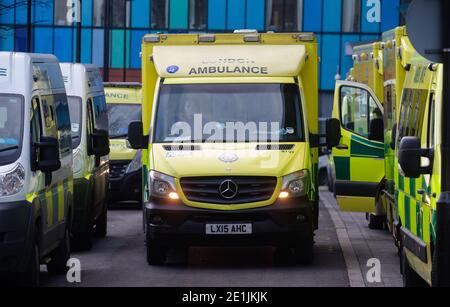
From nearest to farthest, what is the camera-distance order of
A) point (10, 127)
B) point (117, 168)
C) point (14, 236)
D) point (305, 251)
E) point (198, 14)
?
1. point (14, 236)
2. point (10, 127)
3. point (305, 251)
4. point (117, 168)
5. point (198, 14)

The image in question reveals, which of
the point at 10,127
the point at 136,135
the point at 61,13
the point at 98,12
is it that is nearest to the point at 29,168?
the point at 10,127

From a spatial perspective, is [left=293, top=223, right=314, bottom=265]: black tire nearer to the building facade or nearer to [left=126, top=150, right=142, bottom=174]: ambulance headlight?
[left=126, top=150, right=142, bottom=174]: ambulance headlight

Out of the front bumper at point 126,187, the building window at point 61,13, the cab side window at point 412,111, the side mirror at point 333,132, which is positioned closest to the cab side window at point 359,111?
the side mirror at point 333,132

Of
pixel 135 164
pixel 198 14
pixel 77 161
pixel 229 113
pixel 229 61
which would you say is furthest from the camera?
pixel 198 14

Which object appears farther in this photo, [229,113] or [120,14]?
[120,14]

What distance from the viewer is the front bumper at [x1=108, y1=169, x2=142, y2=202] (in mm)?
24641

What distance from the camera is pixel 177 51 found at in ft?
50.2

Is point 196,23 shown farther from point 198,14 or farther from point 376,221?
point 376,221

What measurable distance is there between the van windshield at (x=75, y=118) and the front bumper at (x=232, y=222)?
124 inches

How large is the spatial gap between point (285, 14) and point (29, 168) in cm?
4831

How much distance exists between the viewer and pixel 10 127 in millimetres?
11516

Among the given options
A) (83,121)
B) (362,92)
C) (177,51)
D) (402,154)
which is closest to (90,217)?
(83,121)

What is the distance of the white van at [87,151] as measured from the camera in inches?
632
